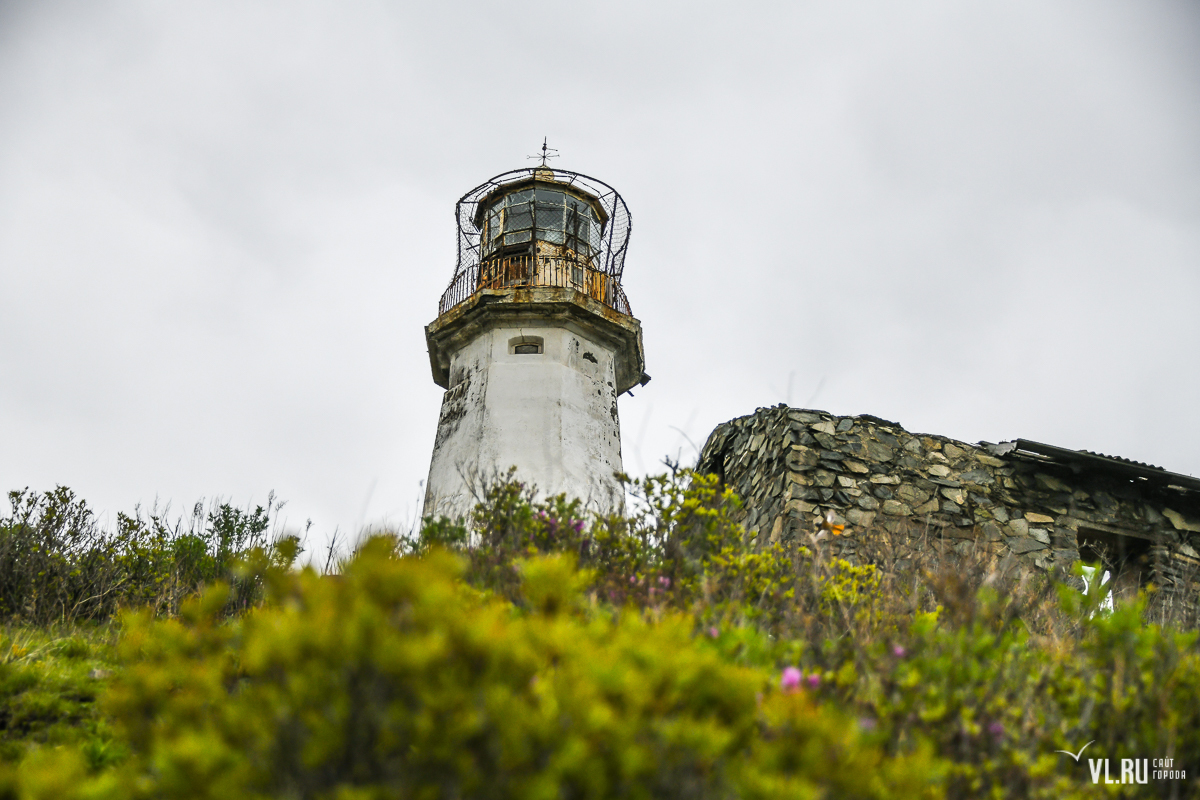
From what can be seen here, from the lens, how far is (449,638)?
186 centimetres

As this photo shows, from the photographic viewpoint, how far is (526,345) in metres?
10.9

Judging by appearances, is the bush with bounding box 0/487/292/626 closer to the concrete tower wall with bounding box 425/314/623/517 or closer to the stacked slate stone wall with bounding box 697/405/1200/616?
the concrete tower wall with bounding box 425/314/623/517

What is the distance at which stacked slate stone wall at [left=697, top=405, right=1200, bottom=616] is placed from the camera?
7.46 metres

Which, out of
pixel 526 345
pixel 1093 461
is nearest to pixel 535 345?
pixel 526 345

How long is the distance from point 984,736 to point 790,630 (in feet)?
3.66

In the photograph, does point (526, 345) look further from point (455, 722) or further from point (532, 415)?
point (455, 722)

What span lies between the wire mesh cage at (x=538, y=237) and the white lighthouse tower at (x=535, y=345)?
0.02 meters

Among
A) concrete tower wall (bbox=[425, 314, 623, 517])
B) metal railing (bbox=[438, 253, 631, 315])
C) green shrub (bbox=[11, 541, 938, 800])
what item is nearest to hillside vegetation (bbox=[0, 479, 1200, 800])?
green shrub (bbox=[11, 541, 938, 800])

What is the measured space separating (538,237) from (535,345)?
6.65 ft

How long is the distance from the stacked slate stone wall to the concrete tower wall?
7.37 ft

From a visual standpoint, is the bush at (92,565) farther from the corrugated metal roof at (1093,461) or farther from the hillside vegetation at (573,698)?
the corrugated metal roof at (1093,461)

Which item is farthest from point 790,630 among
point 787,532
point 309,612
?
point 787,532

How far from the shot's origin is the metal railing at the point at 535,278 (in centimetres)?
1130

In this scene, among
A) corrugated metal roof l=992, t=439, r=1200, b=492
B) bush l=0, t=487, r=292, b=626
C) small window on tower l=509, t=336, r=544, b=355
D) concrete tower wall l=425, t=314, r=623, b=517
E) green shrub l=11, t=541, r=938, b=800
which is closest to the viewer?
green shrub l=11, t=541, r=938, b=800
